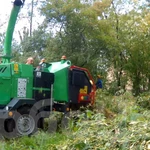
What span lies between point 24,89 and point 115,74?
33.1ft

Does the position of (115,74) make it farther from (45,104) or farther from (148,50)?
(45,104)

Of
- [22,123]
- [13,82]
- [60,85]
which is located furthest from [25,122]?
[60,85]

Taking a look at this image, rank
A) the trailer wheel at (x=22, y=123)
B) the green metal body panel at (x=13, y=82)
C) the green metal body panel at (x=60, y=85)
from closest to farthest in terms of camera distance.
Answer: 1. the trailer wheel at (x=22, y=123)
2. the green metal body panel at (x=13, y=82)
3. the green metal body panel at (x=60, y=85)

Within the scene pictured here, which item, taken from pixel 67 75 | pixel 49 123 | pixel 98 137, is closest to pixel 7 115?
pixel 49 123

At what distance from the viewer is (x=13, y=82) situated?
20.7ft

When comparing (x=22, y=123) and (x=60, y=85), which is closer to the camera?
(x=22, y=123)

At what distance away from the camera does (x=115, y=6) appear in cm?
1678

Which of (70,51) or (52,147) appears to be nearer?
(52,147)

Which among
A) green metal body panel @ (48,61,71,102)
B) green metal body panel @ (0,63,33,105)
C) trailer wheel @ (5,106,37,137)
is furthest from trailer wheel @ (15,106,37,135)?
green metal body panel @ (48,61,71,102)

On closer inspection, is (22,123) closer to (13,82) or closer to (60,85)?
(13,82)

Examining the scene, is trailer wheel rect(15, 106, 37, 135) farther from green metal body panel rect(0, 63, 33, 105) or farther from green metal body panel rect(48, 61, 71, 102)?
green metal body panel rect(48, 61, 71, 102)

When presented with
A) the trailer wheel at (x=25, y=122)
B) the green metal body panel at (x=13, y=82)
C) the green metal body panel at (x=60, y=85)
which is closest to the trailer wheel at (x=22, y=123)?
the trailer wheel at (x=25, y=122)

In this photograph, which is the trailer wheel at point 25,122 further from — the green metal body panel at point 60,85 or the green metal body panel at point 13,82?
the green metal body panel at point 60,85

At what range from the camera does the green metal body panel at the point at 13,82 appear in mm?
6270
